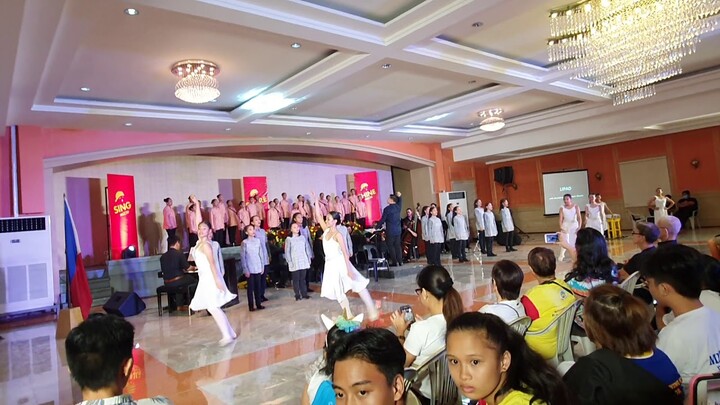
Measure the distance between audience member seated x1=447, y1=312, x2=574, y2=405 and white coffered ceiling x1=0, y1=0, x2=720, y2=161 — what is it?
368 cm

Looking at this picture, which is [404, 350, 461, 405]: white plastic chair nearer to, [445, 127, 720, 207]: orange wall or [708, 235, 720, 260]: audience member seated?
[708, 235, 720, 260]: audience member seated

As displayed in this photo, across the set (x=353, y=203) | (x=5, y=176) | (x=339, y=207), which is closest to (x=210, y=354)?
(x=5, y=176)

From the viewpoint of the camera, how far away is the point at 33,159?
23.4ft

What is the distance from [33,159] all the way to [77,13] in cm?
438

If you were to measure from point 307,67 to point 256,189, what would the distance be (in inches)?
242

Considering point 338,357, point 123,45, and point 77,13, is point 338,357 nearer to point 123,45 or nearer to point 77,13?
point 77,13

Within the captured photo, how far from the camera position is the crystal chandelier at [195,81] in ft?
17.8

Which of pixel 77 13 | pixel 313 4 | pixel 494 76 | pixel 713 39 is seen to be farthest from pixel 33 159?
pixel 713 39

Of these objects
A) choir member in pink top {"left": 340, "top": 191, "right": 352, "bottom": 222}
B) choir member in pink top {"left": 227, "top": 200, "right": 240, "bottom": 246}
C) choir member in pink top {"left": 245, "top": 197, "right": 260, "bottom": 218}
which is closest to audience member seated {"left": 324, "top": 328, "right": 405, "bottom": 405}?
choir member in pink top {"left": 245, "top": 197, "right": 260, "bottom": 218}

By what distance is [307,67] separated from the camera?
6.04m

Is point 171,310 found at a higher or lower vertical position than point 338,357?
lower

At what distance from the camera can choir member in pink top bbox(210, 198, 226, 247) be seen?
410 inches

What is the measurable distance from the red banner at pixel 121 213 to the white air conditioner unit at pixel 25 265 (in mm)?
2095

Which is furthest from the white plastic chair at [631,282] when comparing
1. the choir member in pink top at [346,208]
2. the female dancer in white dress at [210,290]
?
the choir member in pink top at [346,208]
